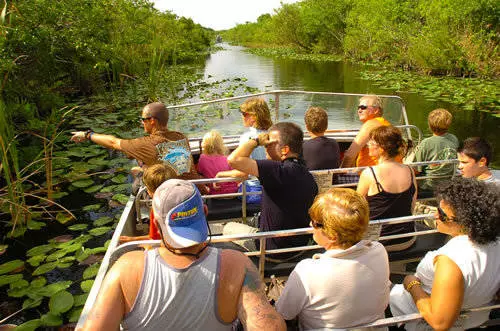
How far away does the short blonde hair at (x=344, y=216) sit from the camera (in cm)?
161

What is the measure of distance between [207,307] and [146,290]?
250mm

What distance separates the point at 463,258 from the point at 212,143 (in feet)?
7.70

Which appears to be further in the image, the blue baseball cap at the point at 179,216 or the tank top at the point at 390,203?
the tank top at the point at 390,203

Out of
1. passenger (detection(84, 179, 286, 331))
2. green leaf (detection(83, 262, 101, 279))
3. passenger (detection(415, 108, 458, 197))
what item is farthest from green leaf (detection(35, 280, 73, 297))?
passenger (detection(415, 108, 458, 197))

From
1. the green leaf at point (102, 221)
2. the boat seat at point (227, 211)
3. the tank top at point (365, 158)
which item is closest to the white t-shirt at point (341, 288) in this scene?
the boat seat at point (227, 211)

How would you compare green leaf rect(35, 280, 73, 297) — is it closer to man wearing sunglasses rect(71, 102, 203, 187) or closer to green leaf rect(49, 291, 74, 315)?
green leaf rect(49, 291, 74, 315)

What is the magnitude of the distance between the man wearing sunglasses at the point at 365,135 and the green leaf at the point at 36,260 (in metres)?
3.40

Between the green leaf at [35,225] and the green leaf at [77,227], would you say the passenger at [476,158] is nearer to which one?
the green leaf at [77,227]

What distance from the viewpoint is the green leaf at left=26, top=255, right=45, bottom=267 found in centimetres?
374

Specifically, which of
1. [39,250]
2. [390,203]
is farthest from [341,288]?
[39,250]

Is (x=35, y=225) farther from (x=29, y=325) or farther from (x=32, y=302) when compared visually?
(x=29, y=325)

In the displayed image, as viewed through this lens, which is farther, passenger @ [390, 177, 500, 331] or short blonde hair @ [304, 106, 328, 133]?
short blonde hair @ [304, 106, 328, 133]

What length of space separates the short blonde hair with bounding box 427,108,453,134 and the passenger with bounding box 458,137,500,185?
2.55 ft

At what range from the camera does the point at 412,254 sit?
2.63m
